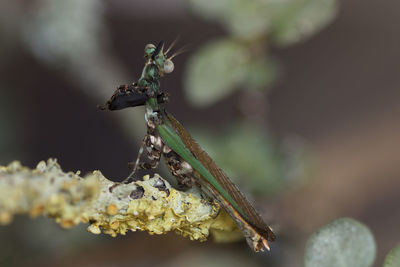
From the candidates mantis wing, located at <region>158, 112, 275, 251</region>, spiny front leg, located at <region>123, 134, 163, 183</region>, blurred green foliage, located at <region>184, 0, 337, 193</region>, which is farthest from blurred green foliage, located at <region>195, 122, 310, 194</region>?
mantis wing, located at <region>158, 112, 275, 251</region>

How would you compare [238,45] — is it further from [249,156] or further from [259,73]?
[249,156]

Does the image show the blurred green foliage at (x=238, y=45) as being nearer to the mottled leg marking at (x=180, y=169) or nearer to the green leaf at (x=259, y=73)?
the green leaf at (x=259, y=73)

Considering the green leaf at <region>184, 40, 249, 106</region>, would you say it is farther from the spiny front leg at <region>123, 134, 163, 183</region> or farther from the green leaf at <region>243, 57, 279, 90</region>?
the spiny front leg at <region>123, 134, 163, 183</region>

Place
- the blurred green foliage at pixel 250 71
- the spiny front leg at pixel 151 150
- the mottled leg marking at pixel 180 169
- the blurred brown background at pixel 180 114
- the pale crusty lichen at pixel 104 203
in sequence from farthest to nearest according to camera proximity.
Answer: the blurred brown background at pixel 180 114 < the blurred green foliage at pixel 250 71 < the spiny front leg at pixel 151 150 < the mottled leg marking at pixel 180 169 < the pale crusty lichen at pixel 104 203

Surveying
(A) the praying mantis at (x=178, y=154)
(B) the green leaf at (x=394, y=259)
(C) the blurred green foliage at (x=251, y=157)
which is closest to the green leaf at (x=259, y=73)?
(C) the blurred green foliage at (x=251, y=157)

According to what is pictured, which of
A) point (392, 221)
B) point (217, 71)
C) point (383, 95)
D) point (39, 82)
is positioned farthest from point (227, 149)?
point (39, 82)

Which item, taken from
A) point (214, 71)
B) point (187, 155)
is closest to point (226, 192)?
point (187, 155)

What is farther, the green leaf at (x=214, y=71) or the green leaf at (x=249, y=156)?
the green leaf at (x=249, y=156)
